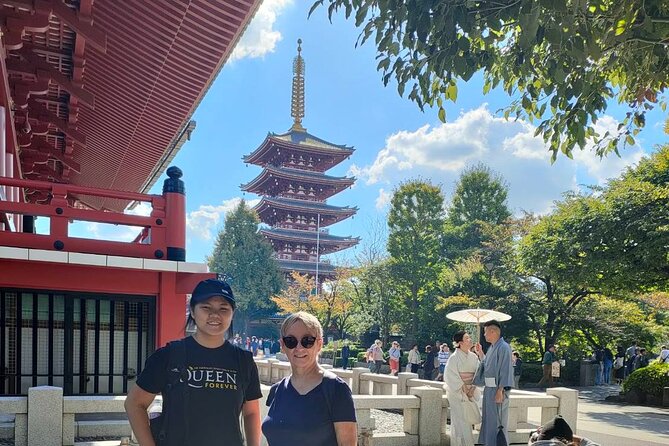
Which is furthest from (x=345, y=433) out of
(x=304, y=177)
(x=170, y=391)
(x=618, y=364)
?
(x=304, y=177)

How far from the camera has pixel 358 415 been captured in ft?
23.0

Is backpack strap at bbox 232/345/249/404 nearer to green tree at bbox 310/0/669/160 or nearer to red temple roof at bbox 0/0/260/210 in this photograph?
green tree at bbox 310/0/669/160

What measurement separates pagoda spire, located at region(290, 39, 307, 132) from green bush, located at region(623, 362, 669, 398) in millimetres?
42106

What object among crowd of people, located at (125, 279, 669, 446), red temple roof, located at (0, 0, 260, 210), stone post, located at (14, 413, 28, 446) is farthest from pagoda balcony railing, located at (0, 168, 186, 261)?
crowd of people, located at (125, 279, 669, 446)

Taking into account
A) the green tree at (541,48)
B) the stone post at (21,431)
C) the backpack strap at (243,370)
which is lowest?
the stone post at (21,431)

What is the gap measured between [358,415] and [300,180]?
42777 millimetres

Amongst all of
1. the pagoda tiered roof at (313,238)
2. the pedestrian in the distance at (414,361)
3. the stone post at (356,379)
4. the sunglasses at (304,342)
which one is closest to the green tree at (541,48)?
the sunglasses at (304,342)

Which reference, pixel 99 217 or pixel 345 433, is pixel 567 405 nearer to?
pixel 345 433

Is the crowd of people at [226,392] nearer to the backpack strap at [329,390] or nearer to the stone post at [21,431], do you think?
the backpack strap at [329,390]

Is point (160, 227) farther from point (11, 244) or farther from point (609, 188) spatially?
point (609, 188)

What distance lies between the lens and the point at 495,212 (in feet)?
128

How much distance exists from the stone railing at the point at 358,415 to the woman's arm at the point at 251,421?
3.35 m

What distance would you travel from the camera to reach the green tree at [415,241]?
95.0 ft

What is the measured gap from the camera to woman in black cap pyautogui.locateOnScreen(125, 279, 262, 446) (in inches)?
91.1
